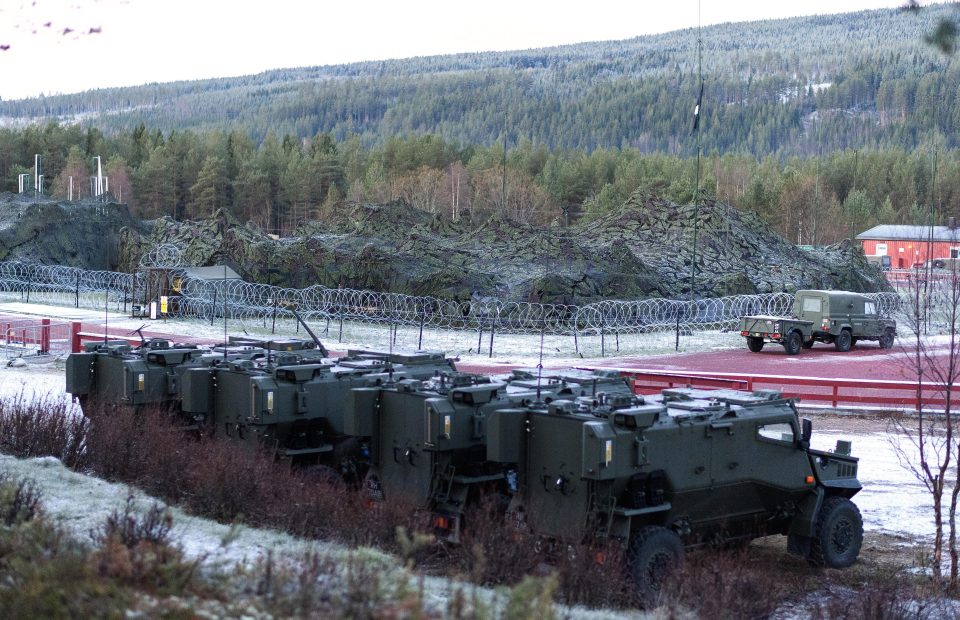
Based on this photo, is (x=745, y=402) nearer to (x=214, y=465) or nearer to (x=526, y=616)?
(x=214, y=465)

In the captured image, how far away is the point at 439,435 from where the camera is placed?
43.7ft

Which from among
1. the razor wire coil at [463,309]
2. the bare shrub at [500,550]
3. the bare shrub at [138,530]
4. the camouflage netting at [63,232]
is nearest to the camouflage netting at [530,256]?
the razor wire coil at [463,309]

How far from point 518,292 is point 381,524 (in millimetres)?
32310

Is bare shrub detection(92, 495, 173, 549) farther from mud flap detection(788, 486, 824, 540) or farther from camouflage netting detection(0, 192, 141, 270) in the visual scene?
camouflage netting detection(0, 192, 141, 270)

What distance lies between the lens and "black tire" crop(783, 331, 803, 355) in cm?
3631

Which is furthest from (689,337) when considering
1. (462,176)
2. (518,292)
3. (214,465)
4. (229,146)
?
(229,146)

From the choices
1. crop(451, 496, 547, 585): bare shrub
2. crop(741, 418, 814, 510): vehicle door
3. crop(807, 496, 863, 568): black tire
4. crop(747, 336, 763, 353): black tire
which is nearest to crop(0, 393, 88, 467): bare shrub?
crop(451, 496, 547, 585): bare shrub

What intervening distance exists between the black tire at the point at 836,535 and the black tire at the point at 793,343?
22924 millimetres

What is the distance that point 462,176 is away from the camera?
107 meters

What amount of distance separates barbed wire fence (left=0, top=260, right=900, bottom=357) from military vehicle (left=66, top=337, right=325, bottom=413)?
16752 mm

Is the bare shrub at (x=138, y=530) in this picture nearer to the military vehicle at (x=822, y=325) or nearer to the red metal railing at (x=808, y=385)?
the red metal railing at (x=808, y=385)

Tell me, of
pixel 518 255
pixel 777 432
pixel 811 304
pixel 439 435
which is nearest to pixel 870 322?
pixel 811 304

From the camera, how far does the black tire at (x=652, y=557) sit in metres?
11.7

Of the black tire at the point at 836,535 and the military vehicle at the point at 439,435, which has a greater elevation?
the military vehicle at the point at 439,435
